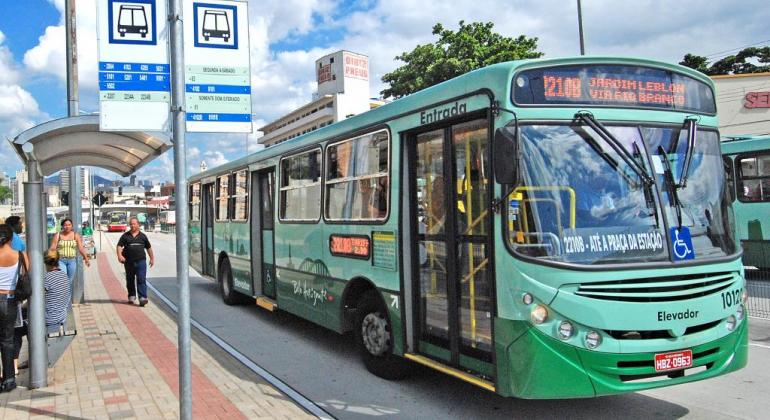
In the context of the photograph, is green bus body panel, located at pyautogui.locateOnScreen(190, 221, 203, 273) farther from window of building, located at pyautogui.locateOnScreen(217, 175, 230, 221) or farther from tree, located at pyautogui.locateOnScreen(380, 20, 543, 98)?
tree, located at pyautogui.locateOnScreen(380, 20, 543, 98)

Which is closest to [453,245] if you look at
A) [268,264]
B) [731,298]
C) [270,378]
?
[731,298]

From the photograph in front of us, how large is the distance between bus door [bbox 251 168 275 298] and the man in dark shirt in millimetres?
3034

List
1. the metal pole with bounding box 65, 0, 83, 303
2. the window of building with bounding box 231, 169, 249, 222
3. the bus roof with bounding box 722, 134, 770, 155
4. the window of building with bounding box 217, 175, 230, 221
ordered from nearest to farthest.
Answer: the window of building with bounding box 231, 169, 249, 222
the window of building with bounding box 217, 175, 230, 221
the metal pole with bounding box 65, 0, 83, 303
the bus roof with bounding box 722, 134, 770, 155

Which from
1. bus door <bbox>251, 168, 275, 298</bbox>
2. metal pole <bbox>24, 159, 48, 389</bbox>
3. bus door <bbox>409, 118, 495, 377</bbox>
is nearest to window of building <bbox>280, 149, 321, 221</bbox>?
bus door <bbox>251, 168, 275, 298</bbox>

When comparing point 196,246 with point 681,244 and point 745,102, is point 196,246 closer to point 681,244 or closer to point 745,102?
point 681,244

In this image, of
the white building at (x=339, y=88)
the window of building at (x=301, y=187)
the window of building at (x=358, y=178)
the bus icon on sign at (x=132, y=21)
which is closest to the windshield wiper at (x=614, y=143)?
the window of building at (x=358, y=178)

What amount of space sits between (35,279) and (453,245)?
171 inches

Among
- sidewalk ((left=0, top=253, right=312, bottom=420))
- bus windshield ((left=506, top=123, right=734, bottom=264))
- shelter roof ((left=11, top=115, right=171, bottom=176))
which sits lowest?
sidewalk ((left=0, top=253, right=312, bottom=420))

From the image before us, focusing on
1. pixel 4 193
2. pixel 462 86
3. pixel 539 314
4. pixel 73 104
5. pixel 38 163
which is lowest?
pixel 539 314

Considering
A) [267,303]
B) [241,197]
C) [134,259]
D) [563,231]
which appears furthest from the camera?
[134,259]

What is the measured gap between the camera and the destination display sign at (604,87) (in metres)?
4.83

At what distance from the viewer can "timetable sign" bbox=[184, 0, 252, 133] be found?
439cm

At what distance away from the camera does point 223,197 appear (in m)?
12.9

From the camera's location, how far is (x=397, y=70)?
33312 millimetres
